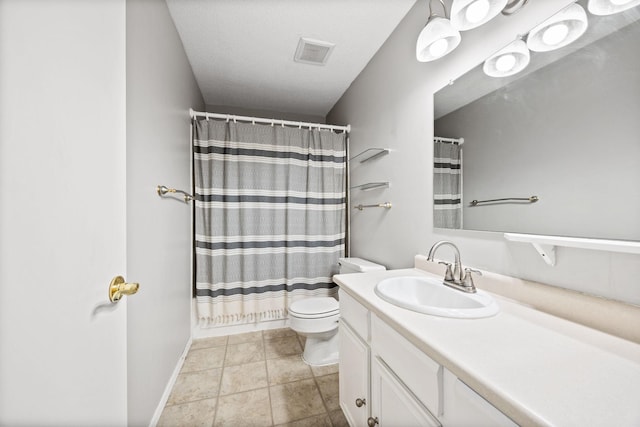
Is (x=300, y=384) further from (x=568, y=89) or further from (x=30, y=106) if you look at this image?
(x=568, y=89)

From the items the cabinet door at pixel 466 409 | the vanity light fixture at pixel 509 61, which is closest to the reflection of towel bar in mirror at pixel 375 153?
the vanity light fixture at pixel 509 61

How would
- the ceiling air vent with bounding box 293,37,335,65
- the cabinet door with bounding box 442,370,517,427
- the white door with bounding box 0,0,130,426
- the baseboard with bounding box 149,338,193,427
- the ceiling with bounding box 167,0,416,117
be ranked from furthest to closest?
the ceiling air vent with bounding box 293,37,335,65
the ceiling with bounding box 167,0,416,117
the baseboard with bounding box 149,338,193,427
the cabinet door with bounding box 442,370,517,427
the white door with bounding box 0,0,130,426

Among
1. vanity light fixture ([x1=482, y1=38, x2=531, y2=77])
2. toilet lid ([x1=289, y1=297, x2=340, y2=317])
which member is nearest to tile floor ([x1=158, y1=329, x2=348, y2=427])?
toilet lid ([x1=289, y1=297, x2=340, y2=317])

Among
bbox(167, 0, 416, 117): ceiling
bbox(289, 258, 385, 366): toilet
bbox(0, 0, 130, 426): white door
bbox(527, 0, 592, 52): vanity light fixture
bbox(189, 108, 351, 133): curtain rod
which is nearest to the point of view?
bbox(0, 0, 130, 426): white door

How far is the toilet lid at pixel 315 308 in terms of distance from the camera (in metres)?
1.73

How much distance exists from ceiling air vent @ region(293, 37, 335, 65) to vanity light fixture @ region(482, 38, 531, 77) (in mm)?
1201

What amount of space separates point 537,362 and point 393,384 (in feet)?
1.42

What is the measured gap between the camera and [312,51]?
75.5 inches

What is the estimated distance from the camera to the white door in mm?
344

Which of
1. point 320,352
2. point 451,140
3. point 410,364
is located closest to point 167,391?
point 320,352

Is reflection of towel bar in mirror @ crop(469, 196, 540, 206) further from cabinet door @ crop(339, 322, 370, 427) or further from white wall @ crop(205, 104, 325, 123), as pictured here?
white wall @ crop(205, 104, 325, 123)

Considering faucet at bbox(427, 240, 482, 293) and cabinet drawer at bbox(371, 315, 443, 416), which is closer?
cabinet drawer at bbox(371, 315, 443, 416)

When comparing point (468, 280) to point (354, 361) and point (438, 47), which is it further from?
point (438, 47)

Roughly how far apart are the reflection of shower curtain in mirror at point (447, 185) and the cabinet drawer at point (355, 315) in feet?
2.11
